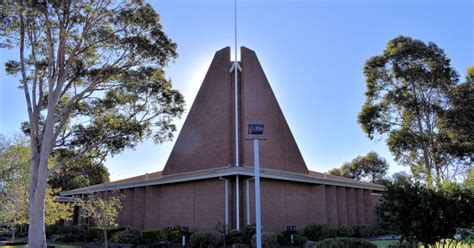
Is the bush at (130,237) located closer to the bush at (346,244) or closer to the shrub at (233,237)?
the shrub at (233,237)

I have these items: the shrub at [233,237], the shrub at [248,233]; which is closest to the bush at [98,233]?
the shrub at [233,237]

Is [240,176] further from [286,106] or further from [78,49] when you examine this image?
[78,49]

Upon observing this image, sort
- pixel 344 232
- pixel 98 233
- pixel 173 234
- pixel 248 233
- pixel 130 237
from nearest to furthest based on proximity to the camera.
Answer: pixel 248 233 < pixel 173 234 < pixel 130 237 < pixel 344 232 < pixel 98 233

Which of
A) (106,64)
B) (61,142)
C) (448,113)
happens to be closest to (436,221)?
(106,64)

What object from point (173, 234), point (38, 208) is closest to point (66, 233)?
point (173, 234)

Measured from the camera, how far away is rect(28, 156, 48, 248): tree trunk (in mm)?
15742

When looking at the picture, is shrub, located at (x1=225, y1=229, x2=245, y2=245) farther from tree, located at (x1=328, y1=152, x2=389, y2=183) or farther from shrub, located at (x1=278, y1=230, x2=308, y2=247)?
tree, located at (x1=328, y1=152, x2=389, y2=183)

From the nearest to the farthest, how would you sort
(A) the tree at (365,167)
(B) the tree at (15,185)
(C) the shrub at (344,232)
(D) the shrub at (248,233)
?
(D) the shrub at (248,233) → (C) the shrub at (344,232) → (B) the tree at (15,185) → (A) the tree at (365,167)

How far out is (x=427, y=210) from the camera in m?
10.5

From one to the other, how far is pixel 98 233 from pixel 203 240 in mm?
9762

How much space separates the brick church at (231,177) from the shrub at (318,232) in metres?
1.52

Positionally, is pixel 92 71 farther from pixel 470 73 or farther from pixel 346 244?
pixel 470 73

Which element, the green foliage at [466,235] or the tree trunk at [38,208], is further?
the tree trunk at [38,208]

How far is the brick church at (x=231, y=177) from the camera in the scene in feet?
65.5
